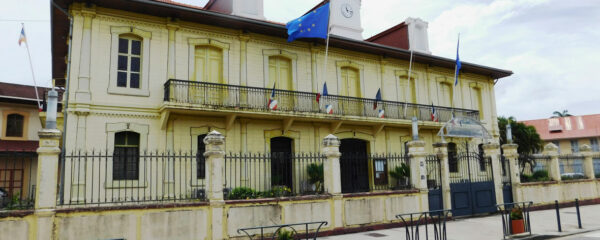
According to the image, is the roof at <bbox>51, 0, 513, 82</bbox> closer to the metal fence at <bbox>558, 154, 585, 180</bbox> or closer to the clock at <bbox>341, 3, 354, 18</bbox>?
the clock at <bbox>341, 3, 354, 18</bbox>

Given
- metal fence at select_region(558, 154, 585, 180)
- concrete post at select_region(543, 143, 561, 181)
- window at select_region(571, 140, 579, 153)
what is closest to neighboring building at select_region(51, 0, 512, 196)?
concrete post at select_region(543, 143, 561, 181)

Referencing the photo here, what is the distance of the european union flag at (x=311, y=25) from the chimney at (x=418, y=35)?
770 centimetres

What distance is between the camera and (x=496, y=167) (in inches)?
577

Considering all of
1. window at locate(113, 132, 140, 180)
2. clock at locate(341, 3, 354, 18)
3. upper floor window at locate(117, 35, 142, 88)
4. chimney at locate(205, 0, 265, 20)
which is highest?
clock at locate(341, 3, 354, 18)

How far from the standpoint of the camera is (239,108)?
1445cm

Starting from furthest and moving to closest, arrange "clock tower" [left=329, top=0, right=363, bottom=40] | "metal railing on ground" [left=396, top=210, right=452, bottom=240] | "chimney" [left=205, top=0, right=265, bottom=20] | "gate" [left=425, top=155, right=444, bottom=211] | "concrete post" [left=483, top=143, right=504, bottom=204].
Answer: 1. "clock tower" [left=329, top=0, right=363, bottom=40]
2. "chimney" [left=205, top=0, right=265, bottom=20]
3. "concrete post" [left=483, top=143, right=504, bottom=204]
4. "gate" [left=425, top=155, right=444, bottom=211]
5. "metal railing on ground" [left=396, top=210, right=452, bottom=240]

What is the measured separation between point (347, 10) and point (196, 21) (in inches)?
337

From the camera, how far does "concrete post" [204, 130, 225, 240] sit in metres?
9.34

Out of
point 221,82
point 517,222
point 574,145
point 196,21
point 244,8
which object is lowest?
point 517,222

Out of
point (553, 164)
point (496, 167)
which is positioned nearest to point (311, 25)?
point (496, 167)

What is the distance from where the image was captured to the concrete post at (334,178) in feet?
35.7

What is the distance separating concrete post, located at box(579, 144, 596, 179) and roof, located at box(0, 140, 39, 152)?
94.5ft

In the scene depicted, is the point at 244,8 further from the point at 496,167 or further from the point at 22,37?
the point at 496,167

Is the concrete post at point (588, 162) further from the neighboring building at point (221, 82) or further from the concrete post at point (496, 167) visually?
the concrete post at point (496, 167)
